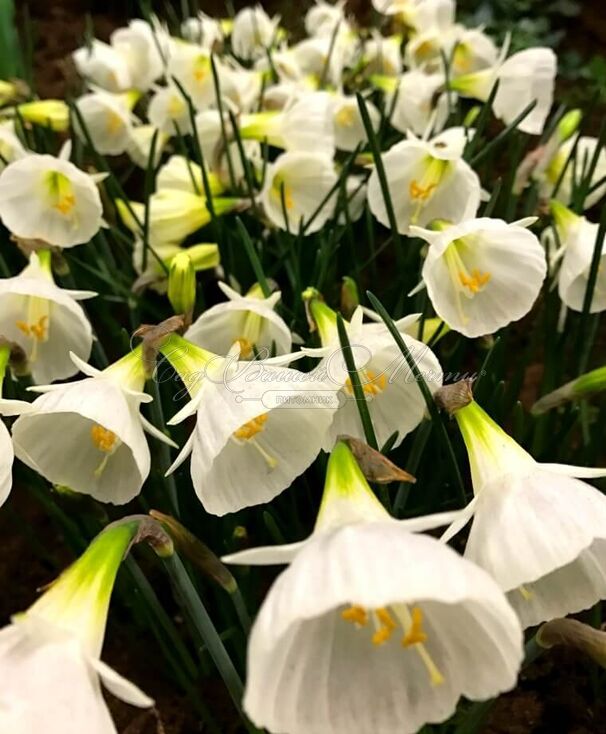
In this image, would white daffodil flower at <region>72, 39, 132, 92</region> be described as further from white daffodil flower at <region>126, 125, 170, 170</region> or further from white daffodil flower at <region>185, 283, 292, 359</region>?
white daffodil flower at <region>185, 283, 292, 359</region>

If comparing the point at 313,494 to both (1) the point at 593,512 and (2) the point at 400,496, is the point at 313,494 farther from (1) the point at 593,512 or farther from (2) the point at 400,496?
(1) the point at 593,512

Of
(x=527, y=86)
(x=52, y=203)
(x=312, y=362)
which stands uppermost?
(x=527, y=86)

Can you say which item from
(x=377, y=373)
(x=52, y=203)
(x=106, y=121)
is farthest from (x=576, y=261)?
(x=106, y=121)

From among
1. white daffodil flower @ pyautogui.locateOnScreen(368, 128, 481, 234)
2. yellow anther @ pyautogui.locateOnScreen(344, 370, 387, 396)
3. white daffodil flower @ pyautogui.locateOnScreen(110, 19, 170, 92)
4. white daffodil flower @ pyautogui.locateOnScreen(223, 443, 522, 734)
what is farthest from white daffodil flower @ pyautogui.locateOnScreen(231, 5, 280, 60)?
white daffodil flower @ pyautogui.locateOnScreen(223, 443, 522, 734)

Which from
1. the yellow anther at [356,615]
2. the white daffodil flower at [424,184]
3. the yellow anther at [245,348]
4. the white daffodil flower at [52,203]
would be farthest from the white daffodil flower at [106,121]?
the yellow anther at [356,615]

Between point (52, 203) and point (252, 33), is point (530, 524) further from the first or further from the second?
point (252, 33)
